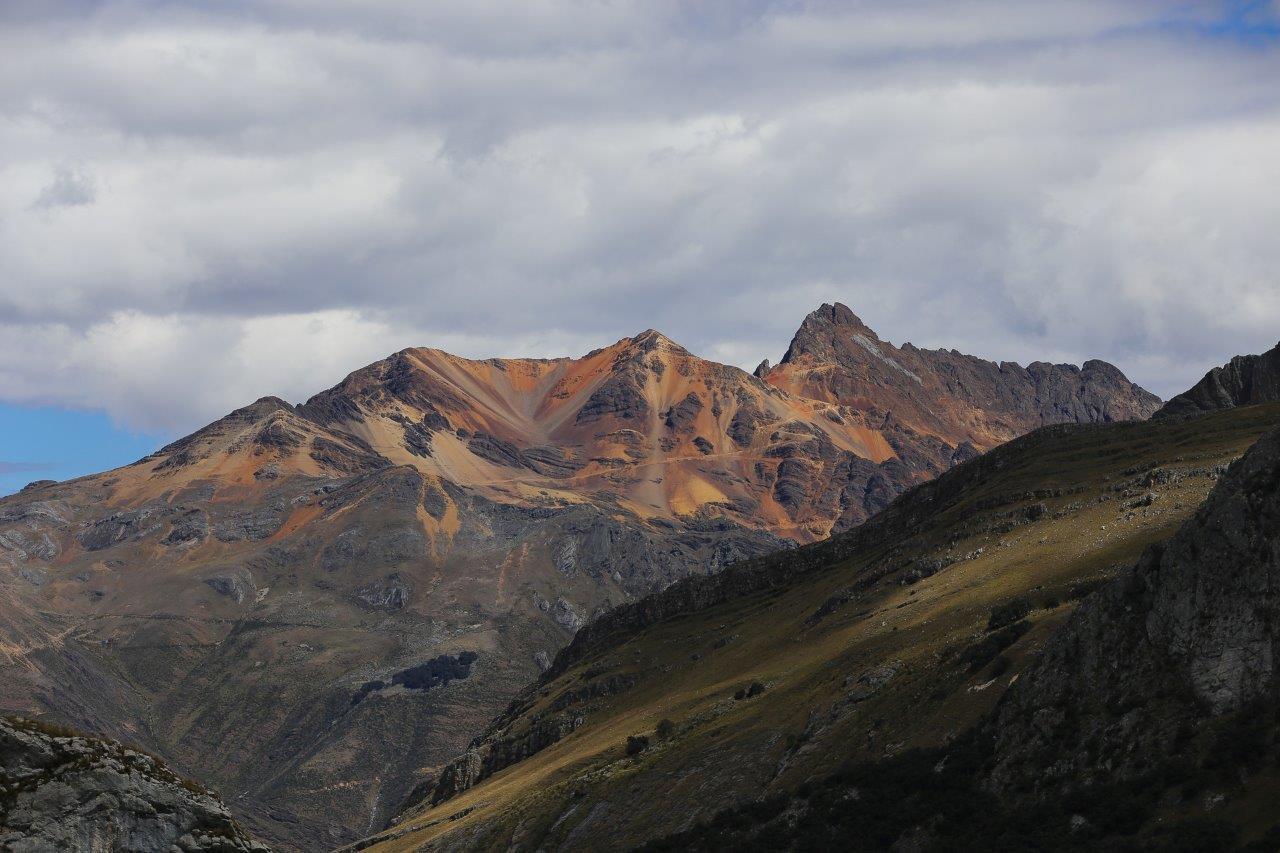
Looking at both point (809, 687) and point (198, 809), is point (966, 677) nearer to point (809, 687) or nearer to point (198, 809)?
point (809, 687)

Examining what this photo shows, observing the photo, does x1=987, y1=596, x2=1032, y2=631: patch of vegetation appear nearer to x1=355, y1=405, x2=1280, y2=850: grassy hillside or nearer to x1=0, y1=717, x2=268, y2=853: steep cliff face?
x1=355, y1=405, x2=1280, y2=850: grassy hillside

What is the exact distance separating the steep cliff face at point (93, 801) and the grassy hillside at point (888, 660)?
2164 inches

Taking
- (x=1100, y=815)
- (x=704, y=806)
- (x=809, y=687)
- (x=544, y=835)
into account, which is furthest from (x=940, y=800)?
(x=544, y=835)

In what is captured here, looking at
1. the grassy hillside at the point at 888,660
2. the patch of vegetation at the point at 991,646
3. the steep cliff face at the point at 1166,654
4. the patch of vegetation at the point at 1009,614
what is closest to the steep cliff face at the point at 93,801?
the steep cliff face at the point at 1166,654

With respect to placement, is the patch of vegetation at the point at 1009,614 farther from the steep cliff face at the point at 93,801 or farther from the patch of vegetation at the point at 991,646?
the steep cliff face at the point at 93,801

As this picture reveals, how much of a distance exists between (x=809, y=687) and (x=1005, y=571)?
23482 mm

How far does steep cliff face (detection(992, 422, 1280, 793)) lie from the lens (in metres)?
70.6

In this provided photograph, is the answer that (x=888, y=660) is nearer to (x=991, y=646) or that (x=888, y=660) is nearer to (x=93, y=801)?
(x=991, y=646)

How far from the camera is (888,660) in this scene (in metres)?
128

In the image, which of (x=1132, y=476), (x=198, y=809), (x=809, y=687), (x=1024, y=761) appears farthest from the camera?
(x=1132, y=476)

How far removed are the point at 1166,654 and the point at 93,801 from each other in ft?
178

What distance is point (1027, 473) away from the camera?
626ft

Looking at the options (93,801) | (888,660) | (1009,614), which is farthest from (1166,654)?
(93,801)

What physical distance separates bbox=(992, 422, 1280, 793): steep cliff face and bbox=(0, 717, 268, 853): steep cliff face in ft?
146
